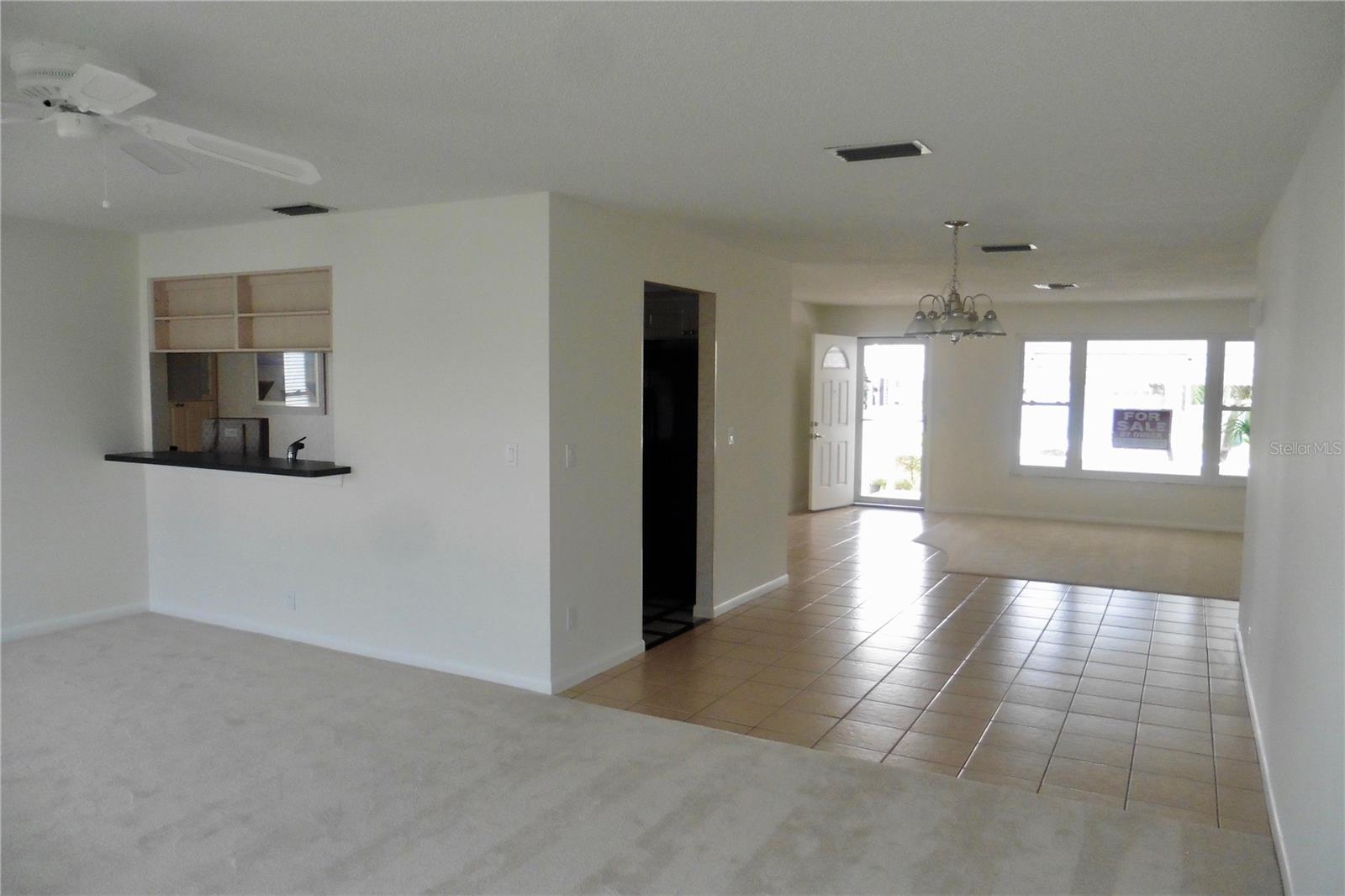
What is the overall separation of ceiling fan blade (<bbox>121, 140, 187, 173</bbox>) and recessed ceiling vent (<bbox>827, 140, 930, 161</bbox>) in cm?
209

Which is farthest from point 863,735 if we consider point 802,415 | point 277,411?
point 802,415

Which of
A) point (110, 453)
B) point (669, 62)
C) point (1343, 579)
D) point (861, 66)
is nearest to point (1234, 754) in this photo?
point (1343, 579)

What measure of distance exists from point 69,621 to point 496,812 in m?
3.63

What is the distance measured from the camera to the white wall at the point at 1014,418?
9.35 metres

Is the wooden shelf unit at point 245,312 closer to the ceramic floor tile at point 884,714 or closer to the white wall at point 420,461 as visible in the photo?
the white wall at point 420,461

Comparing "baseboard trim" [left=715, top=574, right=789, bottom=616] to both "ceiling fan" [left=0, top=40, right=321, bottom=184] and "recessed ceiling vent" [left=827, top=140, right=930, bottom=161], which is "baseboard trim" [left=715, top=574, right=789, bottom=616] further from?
"ceiling fan" [left=0, top=40, right=321, bottom=184]

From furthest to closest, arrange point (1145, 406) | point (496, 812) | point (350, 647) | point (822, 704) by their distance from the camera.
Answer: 1. point (1145, 406)
2. point (350, 647)
3. point (822, 704)
4. point (496, 812)

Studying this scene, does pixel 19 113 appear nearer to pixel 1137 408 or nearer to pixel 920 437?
pixel 920 437

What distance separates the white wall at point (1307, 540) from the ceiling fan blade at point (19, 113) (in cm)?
319

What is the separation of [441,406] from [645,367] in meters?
1.77

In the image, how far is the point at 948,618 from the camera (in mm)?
5801

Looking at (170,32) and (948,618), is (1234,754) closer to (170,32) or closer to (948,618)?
(948,618)

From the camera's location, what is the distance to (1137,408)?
31.8ft

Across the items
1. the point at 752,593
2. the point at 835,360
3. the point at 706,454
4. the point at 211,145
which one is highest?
the point at 211,145
